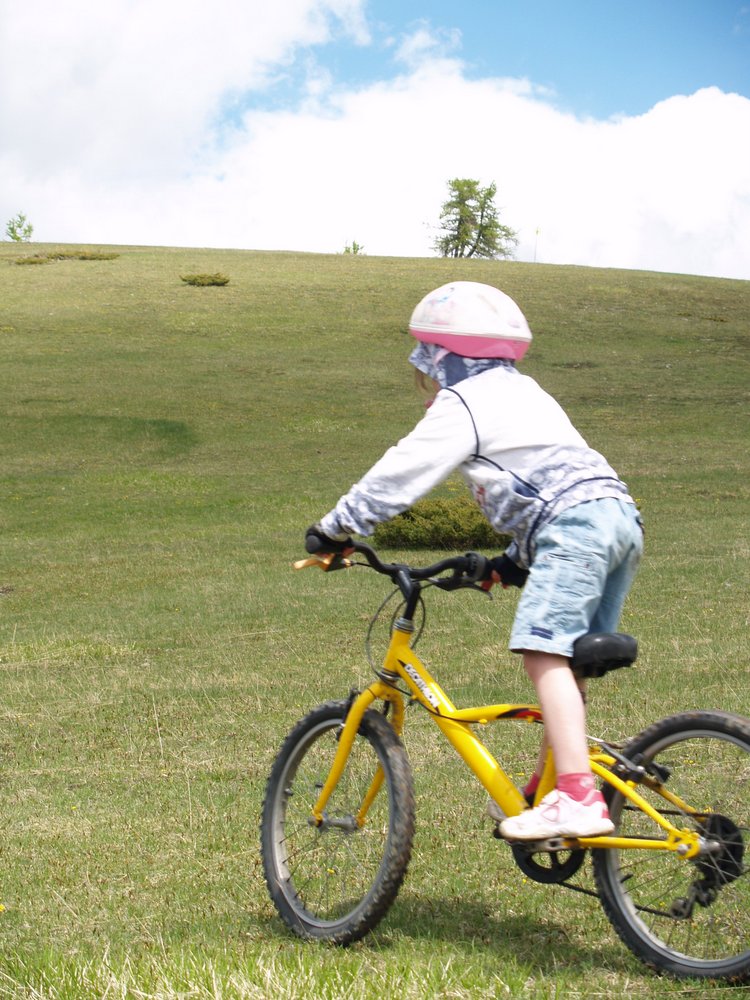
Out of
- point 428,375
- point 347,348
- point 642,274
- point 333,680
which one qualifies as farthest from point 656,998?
point 642,274

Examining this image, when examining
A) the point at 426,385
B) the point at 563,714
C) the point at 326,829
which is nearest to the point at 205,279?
the point at 426,385

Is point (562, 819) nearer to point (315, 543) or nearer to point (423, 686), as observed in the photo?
point (423, 686)

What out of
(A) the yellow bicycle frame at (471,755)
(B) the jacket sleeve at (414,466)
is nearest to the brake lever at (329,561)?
(B) the jacket sleeve at (414,466)

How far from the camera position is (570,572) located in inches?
134

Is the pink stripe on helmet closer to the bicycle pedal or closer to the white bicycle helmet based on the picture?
the white bicycle helmet

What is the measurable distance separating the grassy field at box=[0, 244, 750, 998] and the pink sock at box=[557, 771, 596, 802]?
528 mm

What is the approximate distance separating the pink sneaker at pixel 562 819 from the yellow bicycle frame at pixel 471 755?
67mm

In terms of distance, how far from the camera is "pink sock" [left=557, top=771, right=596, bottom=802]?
11.1 ft

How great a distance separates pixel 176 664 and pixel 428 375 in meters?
7.36

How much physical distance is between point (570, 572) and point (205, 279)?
50.6 meters

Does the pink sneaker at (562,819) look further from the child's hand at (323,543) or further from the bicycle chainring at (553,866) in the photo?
the child's hand at (323,543)

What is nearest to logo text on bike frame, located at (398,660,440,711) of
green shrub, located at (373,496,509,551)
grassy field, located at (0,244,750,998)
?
grassy field, located at (0,244,750,998)

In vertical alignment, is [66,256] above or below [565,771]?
above

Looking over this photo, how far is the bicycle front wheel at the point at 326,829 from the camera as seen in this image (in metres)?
3.84
